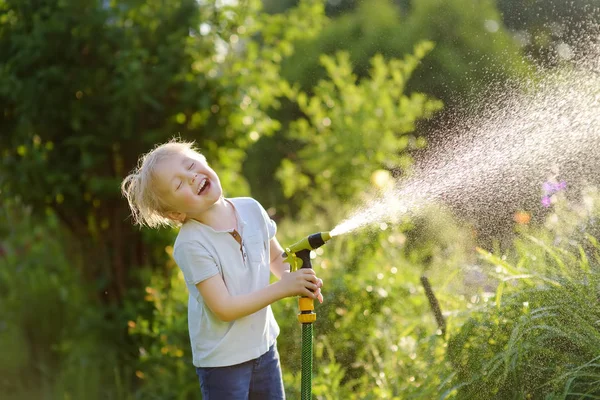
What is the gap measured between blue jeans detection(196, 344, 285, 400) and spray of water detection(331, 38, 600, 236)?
69 centimetres

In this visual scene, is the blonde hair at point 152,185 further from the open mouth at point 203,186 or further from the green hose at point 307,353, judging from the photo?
the green hose at point 307,353

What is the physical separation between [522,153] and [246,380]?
161 centimetres

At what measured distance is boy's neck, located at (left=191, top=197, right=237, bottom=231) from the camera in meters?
2.32

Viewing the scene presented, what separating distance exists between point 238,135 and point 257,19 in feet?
2.20

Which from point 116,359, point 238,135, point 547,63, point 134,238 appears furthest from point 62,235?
point 547,63

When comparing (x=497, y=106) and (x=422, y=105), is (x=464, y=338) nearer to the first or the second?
(x=497, y=106)

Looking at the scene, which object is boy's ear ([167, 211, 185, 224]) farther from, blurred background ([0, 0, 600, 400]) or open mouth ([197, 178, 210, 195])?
blurred background ([0, 0, 600, 400])

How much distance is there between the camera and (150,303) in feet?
13.5

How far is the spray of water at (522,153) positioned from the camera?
10.2ft

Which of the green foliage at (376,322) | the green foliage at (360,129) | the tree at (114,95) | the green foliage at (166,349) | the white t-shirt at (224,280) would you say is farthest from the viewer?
the green foliage at (360,129)


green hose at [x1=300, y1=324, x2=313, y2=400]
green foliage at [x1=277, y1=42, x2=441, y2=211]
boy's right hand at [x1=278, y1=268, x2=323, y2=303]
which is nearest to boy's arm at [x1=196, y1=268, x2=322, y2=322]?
boy's right hand at [x1=278, y1=268, x2=323, y2=303]

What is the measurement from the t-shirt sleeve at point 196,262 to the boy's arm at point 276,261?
361 mm

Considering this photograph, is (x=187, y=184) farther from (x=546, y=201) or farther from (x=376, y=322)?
(x=546, y=201)

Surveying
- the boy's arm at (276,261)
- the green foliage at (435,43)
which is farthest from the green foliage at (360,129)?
the boy's arm at (276,261)
